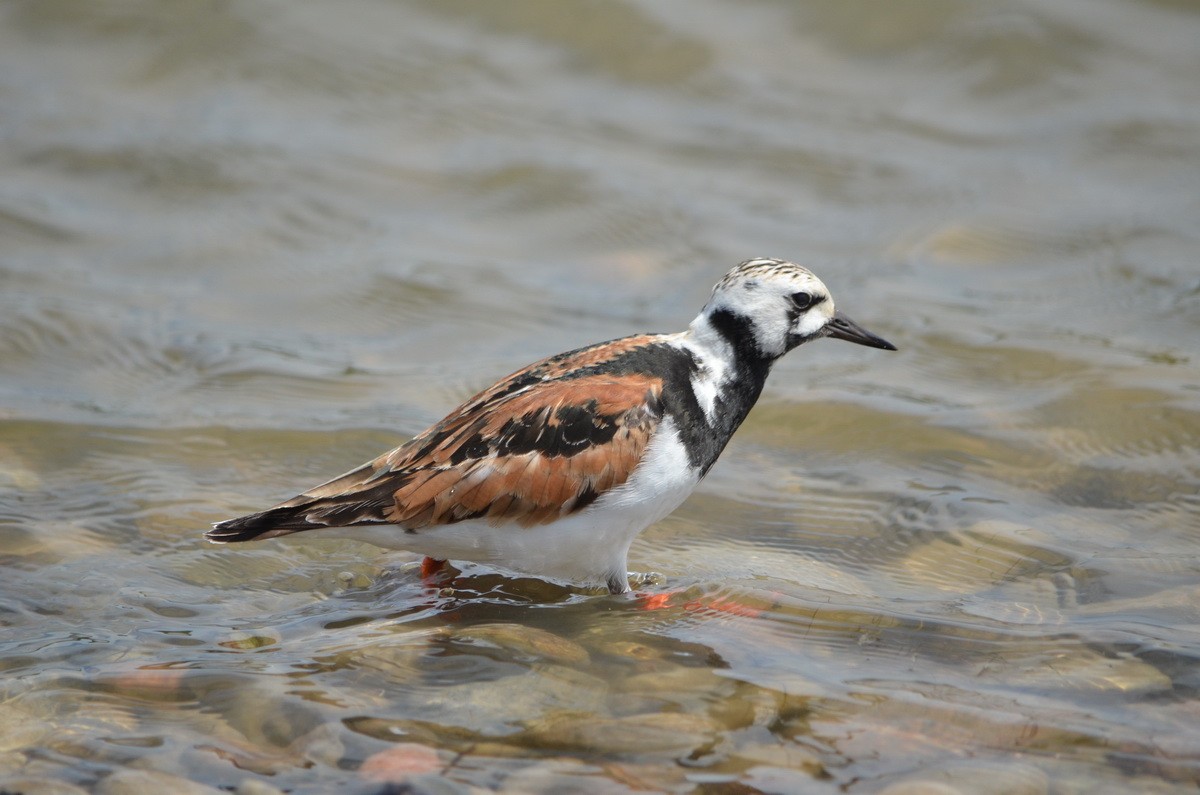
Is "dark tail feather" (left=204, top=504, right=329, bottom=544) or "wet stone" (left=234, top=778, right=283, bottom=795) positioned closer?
"wet stone" (left=234, top=778, right=283, bottom=795)

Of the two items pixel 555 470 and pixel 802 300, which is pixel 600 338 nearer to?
pixel 802 300

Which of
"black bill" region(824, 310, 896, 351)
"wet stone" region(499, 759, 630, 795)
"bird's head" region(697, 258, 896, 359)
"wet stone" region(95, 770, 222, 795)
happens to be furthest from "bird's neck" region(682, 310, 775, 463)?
"wet stone" region(95, 770, 222, 795)

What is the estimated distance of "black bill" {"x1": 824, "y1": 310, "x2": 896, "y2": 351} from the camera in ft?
20.3

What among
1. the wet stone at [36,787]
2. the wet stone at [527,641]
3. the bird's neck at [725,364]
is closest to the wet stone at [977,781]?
the wet stone at [527,641]

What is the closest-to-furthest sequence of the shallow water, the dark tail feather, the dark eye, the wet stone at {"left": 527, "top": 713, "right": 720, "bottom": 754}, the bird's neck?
the wet stone at {"left": 527, "top": 713, "right": 720, "bottom": 754}, the shallow water, the dark tail feather, the bird's neck, the dark eye

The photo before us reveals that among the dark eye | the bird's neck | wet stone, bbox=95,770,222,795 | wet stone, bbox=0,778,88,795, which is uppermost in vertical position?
the dark eye

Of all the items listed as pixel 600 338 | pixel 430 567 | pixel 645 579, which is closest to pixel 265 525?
pixel 430 567

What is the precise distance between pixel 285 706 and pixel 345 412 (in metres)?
3.38

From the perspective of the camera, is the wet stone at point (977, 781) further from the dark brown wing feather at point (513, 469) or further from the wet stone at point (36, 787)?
the wet stone at point (36, 787)

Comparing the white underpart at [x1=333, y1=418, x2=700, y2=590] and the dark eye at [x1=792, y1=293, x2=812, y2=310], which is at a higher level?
the dark eye at [x1=792, y1=293, x2=812, y2=310]

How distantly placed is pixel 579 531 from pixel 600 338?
346cm

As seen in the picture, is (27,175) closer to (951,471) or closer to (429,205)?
(429,205)

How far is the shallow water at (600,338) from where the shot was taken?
15.5 ft

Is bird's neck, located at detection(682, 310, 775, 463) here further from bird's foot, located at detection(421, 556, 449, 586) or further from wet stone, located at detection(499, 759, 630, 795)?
wet stone, located at detection(499, 759, 630, 795)
